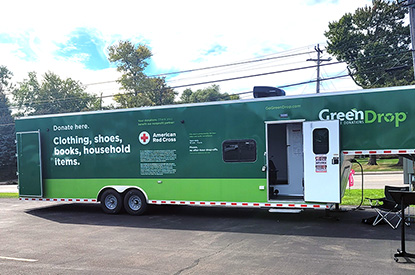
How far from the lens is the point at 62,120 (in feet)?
37.6

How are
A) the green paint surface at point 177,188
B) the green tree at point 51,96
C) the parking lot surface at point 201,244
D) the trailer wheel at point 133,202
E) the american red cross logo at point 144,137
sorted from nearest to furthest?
the parking lot surface at point 201,244 < the green paint surface at point 177,188 < the american red cross logo at point 144,137 < the trailer wheel at point 133,202 < the green tree at point 51,96

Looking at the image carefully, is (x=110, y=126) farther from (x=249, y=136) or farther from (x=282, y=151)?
(x=282, y=151)

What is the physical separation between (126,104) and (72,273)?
36413 mm

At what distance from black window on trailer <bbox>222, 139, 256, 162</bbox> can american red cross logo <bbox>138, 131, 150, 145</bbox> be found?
2.32 metres

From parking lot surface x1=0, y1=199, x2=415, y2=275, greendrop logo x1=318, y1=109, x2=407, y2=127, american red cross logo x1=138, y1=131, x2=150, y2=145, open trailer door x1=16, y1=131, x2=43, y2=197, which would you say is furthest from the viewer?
open trailer door x1=16, y1=131, x2=43, y2=197

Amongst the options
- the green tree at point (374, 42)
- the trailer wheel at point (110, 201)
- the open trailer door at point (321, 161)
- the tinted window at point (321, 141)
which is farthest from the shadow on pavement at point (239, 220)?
the green tree at point (374, 42)

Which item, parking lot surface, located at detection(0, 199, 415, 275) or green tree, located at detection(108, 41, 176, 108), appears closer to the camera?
parking lot surface, located at detection(0, 199, 415, 275)

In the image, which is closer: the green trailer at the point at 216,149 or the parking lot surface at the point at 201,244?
the parking lot surface at the point at 201,244

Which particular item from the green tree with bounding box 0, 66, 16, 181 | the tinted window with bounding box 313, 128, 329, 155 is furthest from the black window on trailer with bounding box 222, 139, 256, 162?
the green tree with bounding box 0, 66, 16, 181

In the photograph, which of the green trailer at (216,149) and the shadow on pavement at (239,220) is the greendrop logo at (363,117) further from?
the shadow on pavement at (239,220)

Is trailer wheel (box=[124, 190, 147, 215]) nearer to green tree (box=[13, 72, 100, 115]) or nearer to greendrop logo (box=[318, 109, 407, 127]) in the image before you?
greendrop logo (box=[318, 109, 407, 127])

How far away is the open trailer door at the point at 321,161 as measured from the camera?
8516 mm

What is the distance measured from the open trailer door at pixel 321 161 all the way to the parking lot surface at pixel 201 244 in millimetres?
808

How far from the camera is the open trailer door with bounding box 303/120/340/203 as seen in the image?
852 cm
